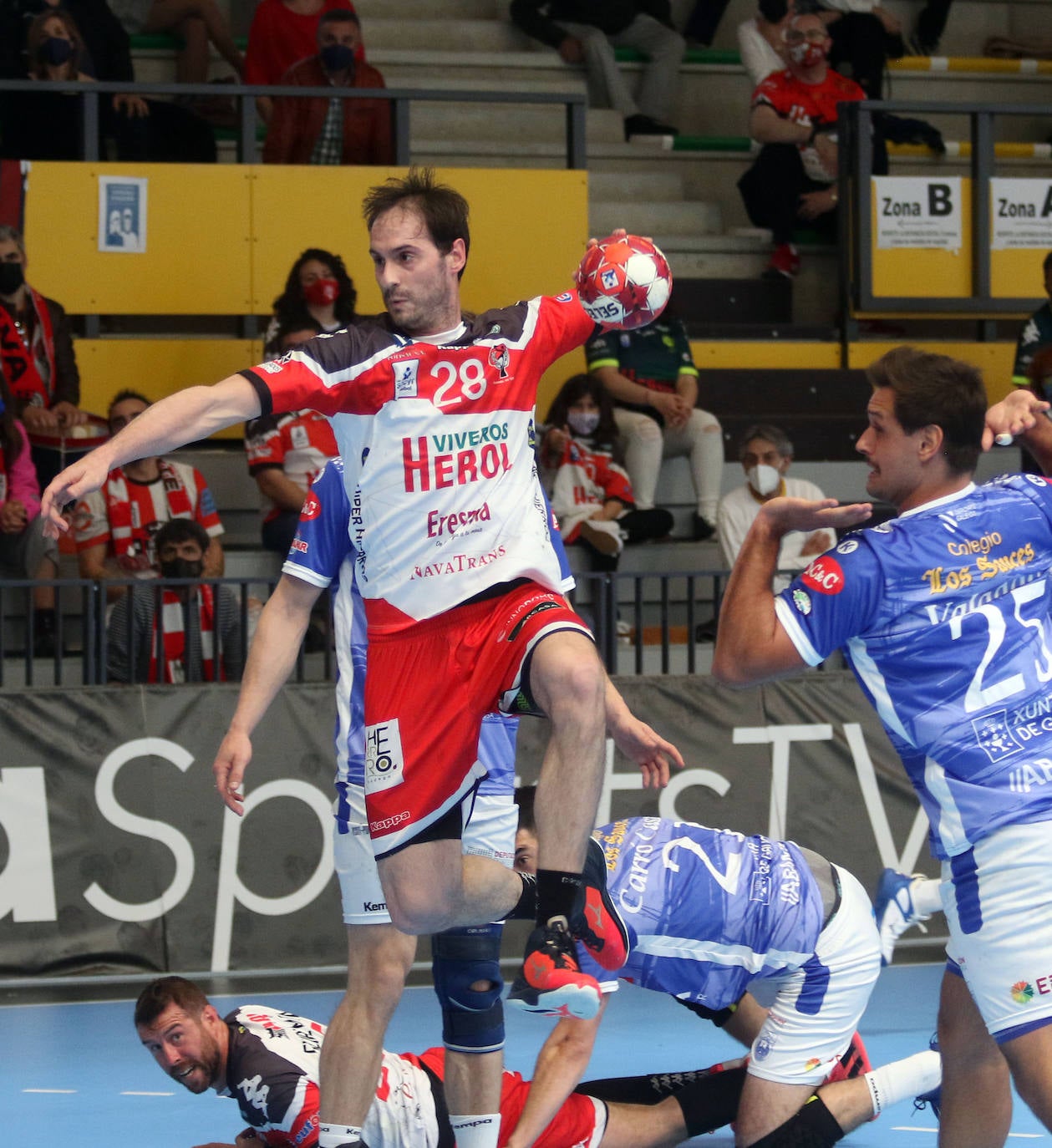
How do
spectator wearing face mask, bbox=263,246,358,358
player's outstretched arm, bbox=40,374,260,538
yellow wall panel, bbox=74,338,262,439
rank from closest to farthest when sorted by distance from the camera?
1. player's outstretched arm, bbox=40,374,260,538
2. spectator wearing face mask, bbox=263,246,358,358
3. yellow wall panel, bbox=74,338,262,439

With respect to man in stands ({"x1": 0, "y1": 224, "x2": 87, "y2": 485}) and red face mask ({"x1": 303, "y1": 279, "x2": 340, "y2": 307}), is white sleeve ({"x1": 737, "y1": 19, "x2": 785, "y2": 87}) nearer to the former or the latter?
red face mask ({"x1": 303, "y1": 279, "x2": 340, "y2": 307})

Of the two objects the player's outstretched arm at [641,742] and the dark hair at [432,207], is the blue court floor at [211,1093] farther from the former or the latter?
the dark hair at [432,207]

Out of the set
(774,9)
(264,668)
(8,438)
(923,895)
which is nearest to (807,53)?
(774,9)

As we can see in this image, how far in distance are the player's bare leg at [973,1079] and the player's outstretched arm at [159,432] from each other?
204 centimetres

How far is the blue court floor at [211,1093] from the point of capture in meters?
5.49

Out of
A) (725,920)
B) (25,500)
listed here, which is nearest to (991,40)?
(25,500)

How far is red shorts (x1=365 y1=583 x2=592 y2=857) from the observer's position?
416 cm

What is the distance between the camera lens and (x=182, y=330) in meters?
11.0

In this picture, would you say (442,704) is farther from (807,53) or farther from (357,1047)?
(807,53)

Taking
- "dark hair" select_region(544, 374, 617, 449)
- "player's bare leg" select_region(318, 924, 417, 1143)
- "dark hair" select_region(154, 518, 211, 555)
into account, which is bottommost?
"player's bare leg" select_region(318, 924, 417, 1143)

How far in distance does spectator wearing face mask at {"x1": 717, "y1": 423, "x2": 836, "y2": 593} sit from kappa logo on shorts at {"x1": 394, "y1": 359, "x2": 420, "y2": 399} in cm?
516

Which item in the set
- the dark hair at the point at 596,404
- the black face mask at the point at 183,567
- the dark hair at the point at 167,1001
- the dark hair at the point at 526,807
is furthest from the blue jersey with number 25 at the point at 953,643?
the dark hair at the point at 596,404

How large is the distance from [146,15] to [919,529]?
9962 mm

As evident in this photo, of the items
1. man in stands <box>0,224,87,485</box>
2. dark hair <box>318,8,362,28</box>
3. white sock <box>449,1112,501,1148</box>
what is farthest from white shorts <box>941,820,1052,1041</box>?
dark hair <box>318,8,362,28</box>
